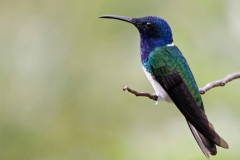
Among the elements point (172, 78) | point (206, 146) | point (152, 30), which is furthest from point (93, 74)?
point (206, 146)

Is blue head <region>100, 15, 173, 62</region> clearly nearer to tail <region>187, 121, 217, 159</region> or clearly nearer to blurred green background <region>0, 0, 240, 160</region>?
blurred green background <region>0, 0, 240, 160</region>

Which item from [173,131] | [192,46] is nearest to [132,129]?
[173,131]

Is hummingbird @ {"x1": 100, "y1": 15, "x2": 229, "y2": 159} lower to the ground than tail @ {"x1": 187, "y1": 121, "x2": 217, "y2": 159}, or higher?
higher

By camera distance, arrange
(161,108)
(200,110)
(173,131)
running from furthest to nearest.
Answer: (161,108), (173,131), (200,110)

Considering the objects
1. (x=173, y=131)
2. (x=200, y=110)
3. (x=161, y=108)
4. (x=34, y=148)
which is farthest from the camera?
(x=34, y=148)

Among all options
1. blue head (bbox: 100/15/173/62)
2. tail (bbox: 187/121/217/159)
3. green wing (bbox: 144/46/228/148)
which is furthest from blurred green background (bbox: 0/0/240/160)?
tail (bbox: 187/121/217/159)

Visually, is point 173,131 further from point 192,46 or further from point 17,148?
point 17,148

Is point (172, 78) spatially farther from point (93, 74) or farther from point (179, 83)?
point (93, 74)
